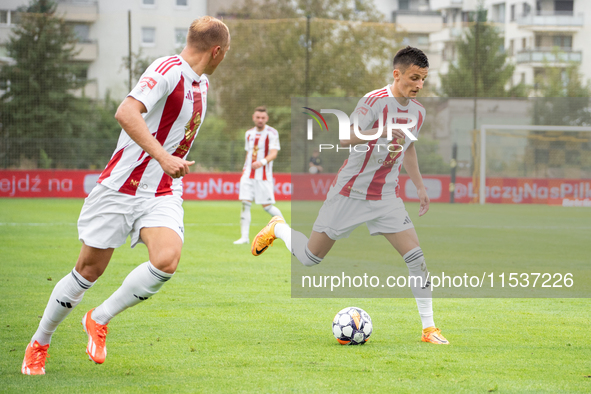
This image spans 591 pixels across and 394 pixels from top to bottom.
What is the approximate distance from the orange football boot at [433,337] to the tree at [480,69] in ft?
77.5

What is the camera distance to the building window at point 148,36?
2773 cm

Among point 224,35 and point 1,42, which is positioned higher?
point 1,42

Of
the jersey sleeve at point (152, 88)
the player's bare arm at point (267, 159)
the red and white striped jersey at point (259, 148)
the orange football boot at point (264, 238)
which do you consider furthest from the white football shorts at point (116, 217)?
the red and white striped jersey at point (259, 148)

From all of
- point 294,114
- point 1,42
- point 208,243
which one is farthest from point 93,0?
point 208,243

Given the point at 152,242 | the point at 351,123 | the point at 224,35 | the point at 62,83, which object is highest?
the point at 62,83

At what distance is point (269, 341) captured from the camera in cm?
502

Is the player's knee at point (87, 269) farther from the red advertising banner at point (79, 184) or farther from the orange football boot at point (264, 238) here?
the red advertising banner at point (79, 184)

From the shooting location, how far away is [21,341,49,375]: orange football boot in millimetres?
4117

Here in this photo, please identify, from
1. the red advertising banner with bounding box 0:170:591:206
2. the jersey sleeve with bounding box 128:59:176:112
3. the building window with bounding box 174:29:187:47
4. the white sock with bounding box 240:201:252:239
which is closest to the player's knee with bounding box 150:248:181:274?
the jersey sleeve with bounding box 128:59:176:112

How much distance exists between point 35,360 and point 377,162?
9.41ft

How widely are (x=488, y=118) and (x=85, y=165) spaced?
15256 mm

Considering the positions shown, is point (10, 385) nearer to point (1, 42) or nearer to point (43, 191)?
point (43, 191)

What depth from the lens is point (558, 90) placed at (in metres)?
31.4

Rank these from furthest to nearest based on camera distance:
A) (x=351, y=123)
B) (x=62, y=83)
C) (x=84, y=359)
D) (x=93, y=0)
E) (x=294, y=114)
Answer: (x=93, y=0), (x=294, y=114), (x=62, y=83), (x=351, y=123), (x=84, y=359)
